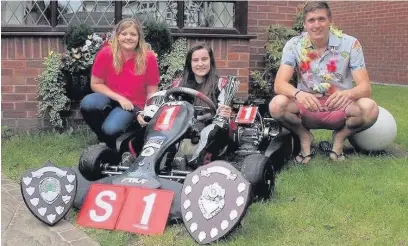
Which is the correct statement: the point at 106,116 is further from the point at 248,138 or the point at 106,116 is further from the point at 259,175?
the point at 259,175

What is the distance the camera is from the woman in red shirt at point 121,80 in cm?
466

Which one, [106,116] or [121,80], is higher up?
[121,80]

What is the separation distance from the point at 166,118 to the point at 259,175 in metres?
0.83

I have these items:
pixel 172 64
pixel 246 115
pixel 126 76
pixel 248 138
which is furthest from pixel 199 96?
pixel 172 64

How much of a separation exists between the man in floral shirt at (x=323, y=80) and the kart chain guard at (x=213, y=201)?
156 centimetres

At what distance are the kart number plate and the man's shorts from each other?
1.86m

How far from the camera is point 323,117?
477 cm

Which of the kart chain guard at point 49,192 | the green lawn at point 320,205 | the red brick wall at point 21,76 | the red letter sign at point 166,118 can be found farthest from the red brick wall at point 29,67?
the kart chain guard at point 49,192

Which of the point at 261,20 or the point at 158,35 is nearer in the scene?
the point at 158,35

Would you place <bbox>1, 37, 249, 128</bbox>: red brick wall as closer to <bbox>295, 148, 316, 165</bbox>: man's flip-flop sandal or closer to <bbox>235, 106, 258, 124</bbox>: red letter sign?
<bbox>235, 106, 258, 124</bbox>: red letter sign

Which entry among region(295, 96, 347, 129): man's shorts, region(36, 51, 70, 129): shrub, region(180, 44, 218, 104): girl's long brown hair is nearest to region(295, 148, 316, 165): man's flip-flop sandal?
region(295, 96, 347, 129): man's shorts

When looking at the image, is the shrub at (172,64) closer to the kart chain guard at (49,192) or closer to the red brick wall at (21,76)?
the red brick wall at (21,76)

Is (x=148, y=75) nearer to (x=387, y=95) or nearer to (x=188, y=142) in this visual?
(x=188, y=142)

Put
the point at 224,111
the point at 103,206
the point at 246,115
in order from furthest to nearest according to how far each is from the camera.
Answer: the point at 246,115 < the point at 224,111 < the point at 103,206
